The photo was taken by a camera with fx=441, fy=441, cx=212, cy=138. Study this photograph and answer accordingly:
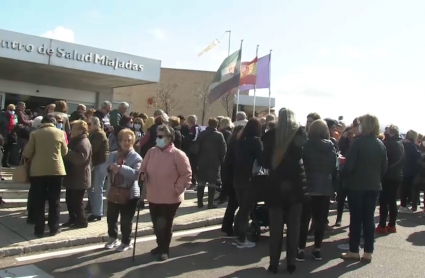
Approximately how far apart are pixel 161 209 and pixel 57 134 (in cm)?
208

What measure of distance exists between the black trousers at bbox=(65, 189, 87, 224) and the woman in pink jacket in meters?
1.61

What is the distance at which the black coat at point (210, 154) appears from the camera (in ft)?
28.5

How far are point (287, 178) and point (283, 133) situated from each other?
551mm

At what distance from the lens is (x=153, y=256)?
19.7ft

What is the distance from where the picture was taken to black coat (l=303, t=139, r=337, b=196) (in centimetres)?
607

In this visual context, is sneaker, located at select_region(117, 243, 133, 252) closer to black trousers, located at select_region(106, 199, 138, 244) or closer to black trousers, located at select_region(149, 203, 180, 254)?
black trousers, located at select_region(106, 199, 138, 244)

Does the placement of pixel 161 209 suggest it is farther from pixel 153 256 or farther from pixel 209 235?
pixel 209 235

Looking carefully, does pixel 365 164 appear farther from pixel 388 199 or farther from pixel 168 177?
pixel 168 177

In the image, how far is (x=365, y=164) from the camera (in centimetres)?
605

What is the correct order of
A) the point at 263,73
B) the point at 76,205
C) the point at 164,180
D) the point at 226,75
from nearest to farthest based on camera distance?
the point at 164,180 < the point at 76,205 < the point at 226,75 < the point at 263,73

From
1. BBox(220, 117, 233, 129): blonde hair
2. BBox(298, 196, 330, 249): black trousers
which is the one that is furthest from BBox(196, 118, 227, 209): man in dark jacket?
BBox(298, 196, 330, 249): black trousers

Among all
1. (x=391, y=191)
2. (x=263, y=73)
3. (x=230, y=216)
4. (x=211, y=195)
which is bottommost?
(x=230, y=216)

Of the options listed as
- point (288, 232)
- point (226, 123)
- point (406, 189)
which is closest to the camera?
point (288, 232)

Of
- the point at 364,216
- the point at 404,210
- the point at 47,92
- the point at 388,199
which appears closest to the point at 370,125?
the point at 364,216
